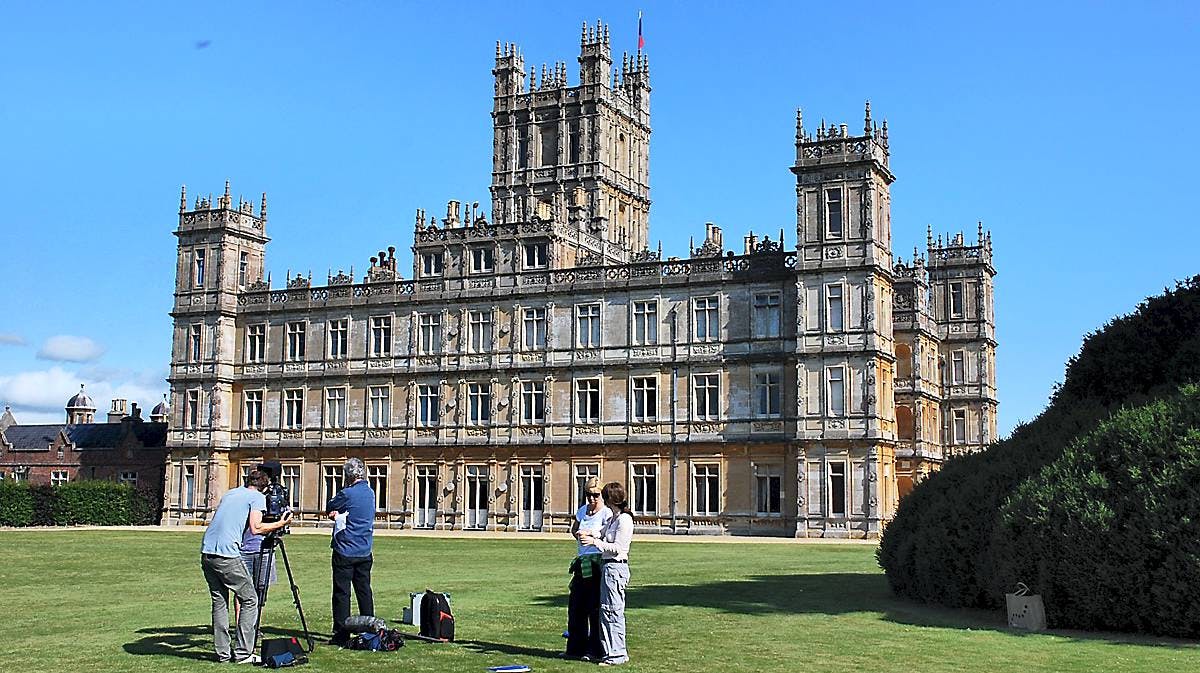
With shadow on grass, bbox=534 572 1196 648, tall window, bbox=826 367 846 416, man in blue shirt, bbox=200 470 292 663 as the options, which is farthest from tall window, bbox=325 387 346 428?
man in blue shirt, bbox=200 470 292 663

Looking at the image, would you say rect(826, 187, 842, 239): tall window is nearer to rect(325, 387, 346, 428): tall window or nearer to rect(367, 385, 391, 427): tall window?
rect(367, 385, 391, 427): tall window

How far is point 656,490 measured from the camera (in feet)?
174

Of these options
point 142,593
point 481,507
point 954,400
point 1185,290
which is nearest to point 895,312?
point 954,400

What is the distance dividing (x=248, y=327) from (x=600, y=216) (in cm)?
1898

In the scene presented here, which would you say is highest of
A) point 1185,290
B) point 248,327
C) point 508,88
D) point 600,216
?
point 508,88

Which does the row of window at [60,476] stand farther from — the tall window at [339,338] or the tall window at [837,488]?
the tall window at [837,488]

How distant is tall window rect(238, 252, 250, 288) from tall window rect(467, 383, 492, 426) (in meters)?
14.6

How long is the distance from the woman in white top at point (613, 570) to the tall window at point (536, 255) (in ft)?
141

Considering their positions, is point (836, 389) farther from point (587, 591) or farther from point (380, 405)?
point (587, 591)

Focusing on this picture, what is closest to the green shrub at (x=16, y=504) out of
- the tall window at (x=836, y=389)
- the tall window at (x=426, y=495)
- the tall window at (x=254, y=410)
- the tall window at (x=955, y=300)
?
the tall window at (x=254, y=410)

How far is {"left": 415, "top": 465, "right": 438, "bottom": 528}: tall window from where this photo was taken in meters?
57.6

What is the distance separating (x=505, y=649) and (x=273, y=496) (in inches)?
129

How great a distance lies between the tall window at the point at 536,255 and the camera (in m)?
56.7

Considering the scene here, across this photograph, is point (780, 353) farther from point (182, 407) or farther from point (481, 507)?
point (182, 407)
